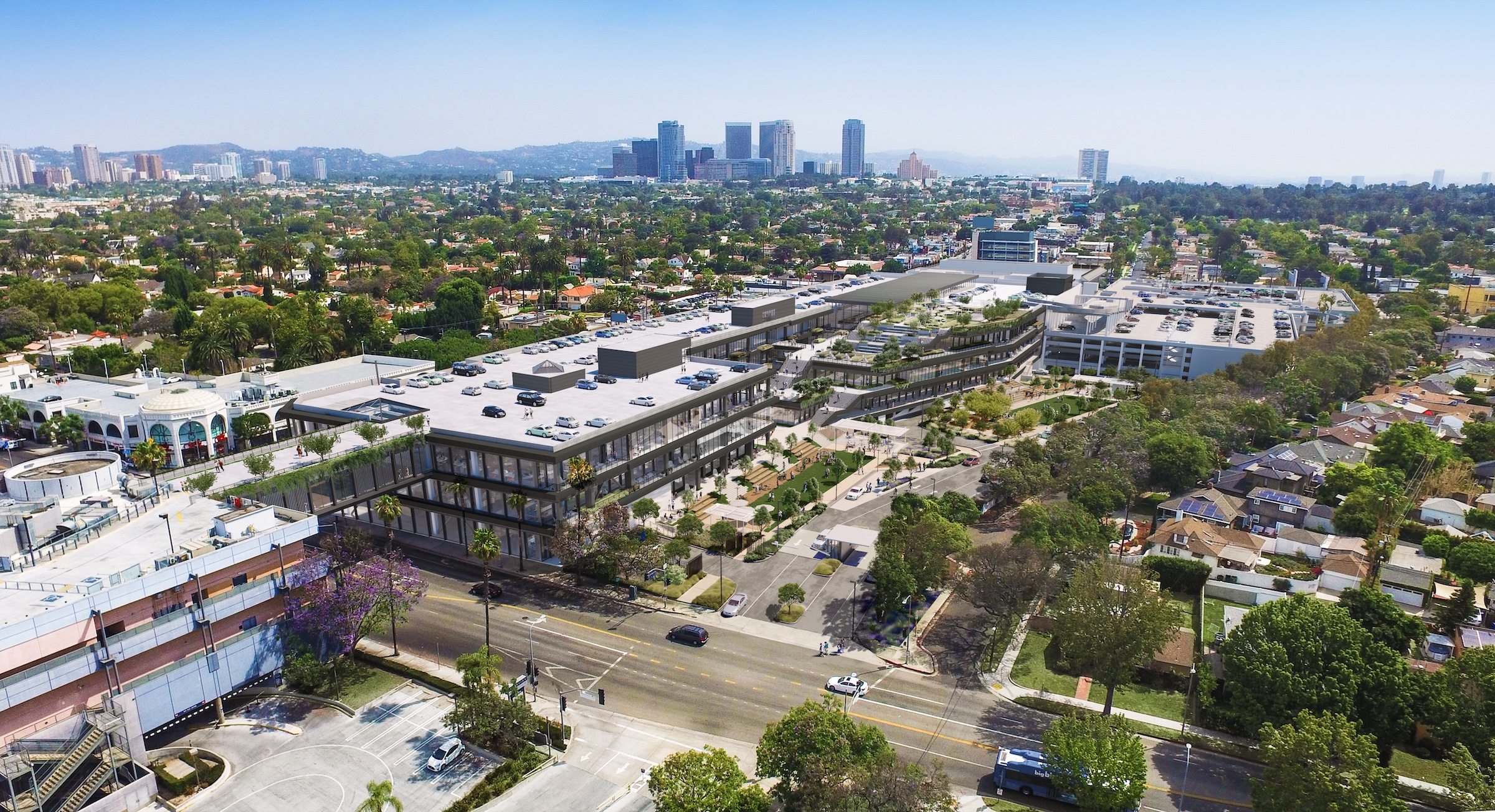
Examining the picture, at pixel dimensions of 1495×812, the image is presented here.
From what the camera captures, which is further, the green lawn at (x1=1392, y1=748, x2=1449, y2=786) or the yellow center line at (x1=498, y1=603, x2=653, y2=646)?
the yellow center line at (x1=498, y1=603, x2=653, y2=646)

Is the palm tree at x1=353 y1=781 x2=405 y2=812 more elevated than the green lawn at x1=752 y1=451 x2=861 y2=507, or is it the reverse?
the palm tree at x1=353 y1=781 x2=405 y2=812

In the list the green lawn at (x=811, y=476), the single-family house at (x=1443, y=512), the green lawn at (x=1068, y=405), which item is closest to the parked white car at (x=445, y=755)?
the green lawn at (x=811, y=476)

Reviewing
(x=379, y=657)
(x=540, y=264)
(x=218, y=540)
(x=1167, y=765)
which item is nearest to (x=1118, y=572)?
(x=1167, y=765)

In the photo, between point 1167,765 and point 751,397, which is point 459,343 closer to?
point 751,397

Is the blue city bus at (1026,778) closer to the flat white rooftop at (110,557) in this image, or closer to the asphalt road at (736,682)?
the asphalt road at (736,682)

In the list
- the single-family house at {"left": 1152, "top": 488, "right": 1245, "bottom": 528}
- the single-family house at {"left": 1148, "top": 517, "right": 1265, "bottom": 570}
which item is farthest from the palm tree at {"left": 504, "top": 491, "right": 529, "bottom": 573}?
the single-family house at {"left": 1152, "top": 488, "right": 1245, "bottom": 528}

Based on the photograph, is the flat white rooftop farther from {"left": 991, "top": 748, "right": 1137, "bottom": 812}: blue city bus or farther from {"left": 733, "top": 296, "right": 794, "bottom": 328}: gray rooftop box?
{"left": 733, "top": 296, "right": 794, "bottom": 328}: gray rooftop box

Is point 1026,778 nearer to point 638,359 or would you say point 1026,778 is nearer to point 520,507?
point 520,507
